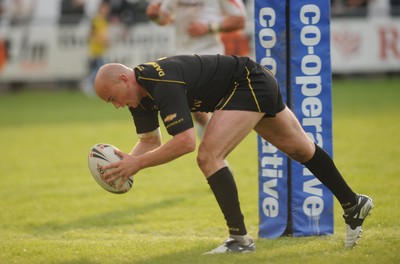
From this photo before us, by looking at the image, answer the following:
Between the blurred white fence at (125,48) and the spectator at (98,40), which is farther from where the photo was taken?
the spectator at (98,40)

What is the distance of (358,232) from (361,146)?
5.73 meters

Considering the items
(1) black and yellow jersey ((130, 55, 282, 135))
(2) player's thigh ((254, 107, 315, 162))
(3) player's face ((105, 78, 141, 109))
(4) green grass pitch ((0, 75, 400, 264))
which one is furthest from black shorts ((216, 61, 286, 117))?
(4) green grass pitch ((0, 75, 400, 264))

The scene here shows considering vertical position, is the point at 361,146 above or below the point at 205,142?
below

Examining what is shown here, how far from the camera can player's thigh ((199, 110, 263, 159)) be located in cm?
589

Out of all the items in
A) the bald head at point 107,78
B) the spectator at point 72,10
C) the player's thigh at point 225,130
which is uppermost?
the bald head at point 107,78

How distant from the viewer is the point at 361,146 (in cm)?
1184

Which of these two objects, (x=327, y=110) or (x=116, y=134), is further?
(x=116, y=134)

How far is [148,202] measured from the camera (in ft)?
29.2

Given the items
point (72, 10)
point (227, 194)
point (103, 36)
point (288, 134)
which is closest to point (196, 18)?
point (288, 134)

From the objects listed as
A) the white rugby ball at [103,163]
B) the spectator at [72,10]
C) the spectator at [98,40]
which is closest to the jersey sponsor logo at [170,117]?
the white rugby ball at [103,163]

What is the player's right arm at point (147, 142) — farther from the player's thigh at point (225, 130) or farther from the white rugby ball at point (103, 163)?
the player's thigh at point (225, 130)

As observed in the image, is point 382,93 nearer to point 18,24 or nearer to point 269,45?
point 18,24

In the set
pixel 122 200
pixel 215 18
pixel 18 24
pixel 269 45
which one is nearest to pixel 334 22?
pixel 18 24

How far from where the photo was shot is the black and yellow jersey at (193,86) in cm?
Result: 565
